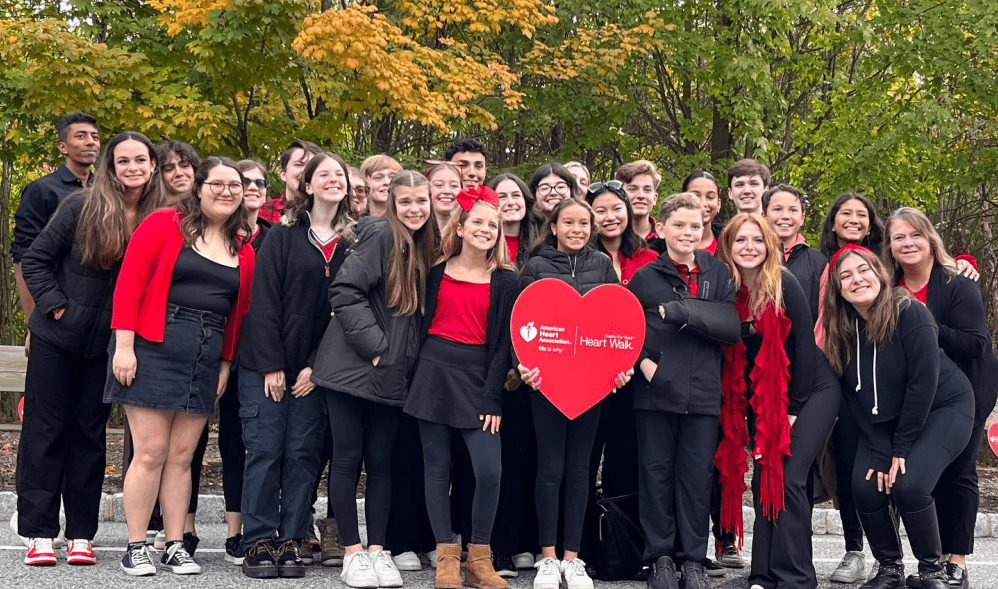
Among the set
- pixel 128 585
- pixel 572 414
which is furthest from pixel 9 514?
pixel 572 414

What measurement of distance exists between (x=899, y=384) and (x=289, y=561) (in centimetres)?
324

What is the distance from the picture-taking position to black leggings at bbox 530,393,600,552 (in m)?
5.49

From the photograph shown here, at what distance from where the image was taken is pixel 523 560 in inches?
232

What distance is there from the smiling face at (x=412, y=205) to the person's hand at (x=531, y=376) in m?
0.94

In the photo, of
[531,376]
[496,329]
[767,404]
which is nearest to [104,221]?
[496,329]

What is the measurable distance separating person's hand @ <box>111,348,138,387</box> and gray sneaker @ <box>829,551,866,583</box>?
3.92 m

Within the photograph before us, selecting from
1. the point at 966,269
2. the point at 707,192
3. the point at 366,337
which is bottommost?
the point at 366,337

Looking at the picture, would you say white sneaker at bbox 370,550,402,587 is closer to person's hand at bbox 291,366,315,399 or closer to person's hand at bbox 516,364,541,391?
person's hand at bbox 291,366,315,399

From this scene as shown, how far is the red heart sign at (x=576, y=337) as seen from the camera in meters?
5.43

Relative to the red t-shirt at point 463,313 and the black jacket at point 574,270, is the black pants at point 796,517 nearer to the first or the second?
the black jacket at point 574,270

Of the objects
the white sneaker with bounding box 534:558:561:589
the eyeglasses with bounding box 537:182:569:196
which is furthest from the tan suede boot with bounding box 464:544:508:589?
the eyeglasses with bounding box 537:182:569:196

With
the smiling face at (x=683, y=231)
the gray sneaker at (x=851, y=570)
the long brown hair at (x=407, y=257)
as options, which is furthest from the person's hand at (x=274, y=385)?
the gray sneaker at (x=851, y=570)

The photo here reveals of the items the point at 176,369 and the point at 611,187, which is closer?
the point at 176,369

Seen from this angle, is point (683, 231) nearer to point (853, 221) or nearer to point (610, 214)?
point (610, 214)
